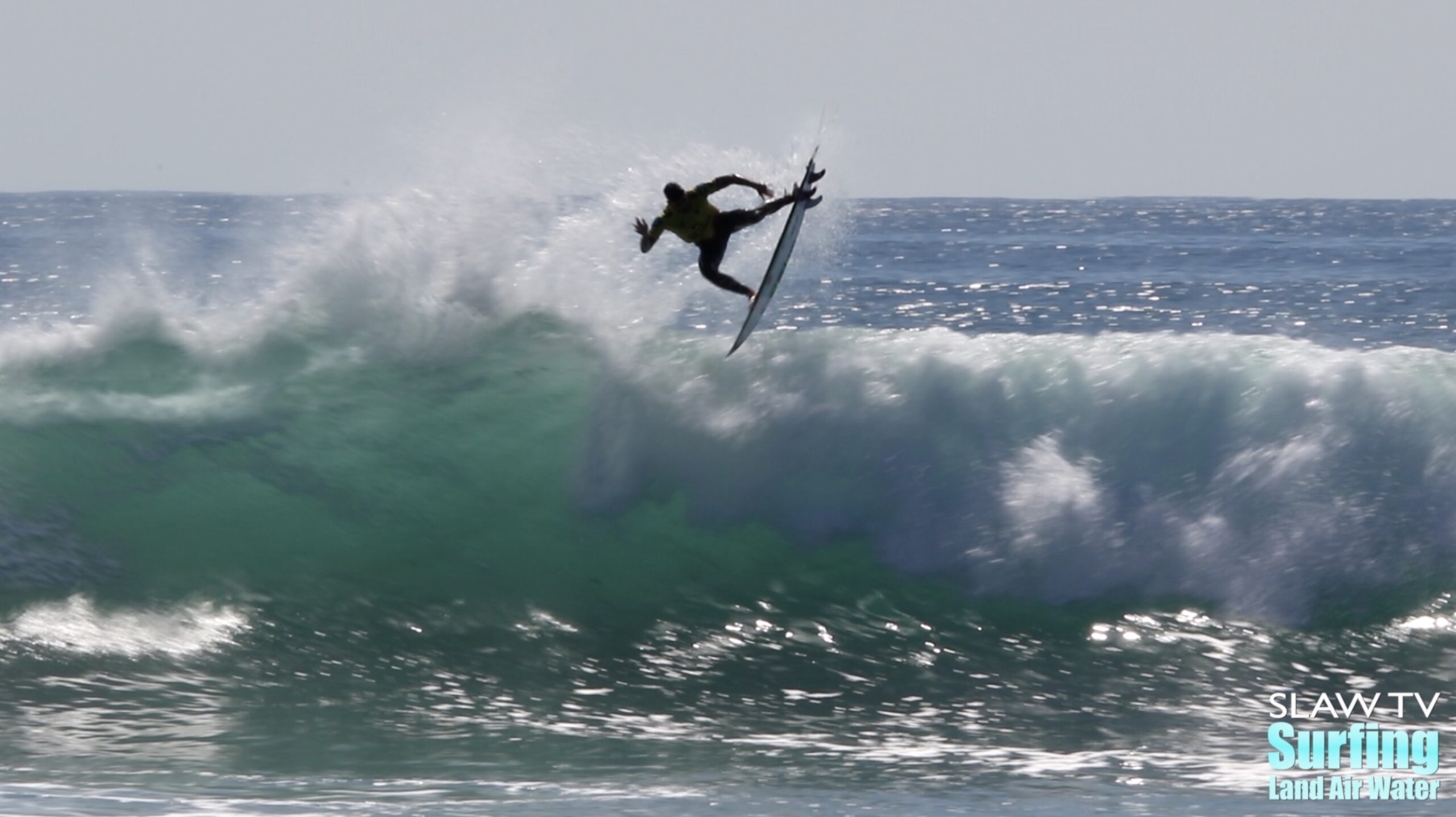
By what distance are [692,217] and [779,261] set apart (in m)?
1.03

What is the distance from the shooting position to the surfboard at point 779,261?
30.8 feet

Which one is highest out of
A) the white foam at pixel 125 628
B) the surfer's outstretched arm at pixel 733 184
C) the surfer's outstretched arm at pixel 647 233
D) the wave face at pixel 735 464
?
the surfer's outstretched arm at pixel 733 184

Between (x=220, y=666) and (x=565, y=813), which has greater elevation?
(x=220, y=666)

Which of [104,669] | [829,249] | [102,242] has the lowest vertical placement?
[104,669]

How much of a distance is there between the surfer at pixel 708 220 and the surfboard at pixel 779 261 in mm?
341

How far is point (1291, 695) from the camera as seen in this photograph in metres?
7.90

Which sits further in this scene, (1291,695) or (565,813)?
(1291,695)

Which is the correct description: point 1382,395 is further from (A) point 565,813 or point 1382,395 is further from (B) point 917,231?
(B) point 917,231

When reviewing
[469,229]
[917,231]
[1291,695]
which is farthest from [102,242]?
[1291,695]

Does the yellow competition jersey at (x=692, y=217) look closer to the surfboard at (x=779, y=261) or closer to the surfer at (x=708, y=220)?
the surfer at (x=708, y=220)

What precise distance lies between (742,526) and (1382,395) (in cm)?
429

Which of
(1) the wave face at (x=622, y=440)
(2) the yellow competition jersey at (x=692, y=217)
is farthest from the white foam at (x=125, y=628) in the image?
(2) the yellow competition jersey at (x=692, y=217)

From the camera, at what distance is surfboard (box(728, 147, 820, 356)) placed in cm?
938

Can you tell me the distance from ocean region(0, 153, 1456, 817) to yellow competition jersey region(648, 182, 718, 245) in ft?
5.60
